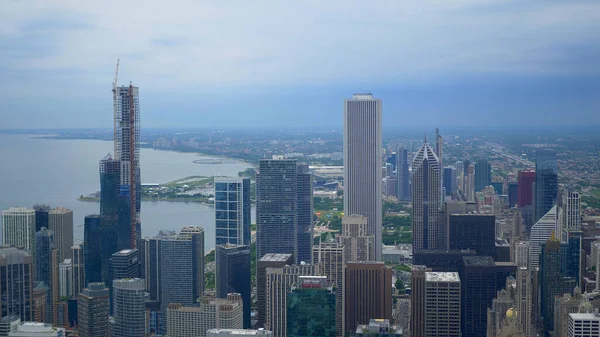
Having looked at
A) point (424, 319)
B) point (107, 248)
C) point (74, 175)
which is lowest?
point (424, 319)

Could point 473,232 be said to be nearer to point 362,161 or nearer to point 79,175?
point 362,161

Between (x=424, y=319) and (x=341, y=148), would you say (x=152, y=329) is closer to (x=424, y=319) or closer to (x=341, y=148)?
(x=424, y=319)

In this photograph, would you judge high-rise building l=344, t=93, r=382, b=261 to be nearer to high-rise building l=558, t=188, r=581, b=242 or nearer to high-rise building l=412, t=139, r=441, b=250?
high-rise building l=412, t=139, r=441, b=250

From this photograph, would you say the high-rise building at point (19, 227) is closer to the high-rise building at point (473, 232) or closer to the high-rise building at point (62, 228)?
the high-rise building at point (62, 228)

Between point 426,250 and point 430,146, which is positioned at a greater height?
point 430,146

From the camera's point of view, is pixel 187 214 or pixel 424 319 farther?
pixel 187 214

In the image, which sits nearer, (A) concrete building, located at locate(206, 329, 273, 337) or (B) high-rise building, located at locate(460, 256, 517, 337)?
(A) concrete building, located at locate(206, 329, 273, 337)

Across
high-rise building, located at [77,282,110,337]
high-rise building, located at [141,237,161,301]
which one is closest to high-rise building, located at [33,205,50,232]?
high-rise building, located at [141,237,161,301]

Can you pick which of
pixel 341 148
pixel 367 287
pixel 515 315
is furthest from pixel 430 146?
pixel 515 315
